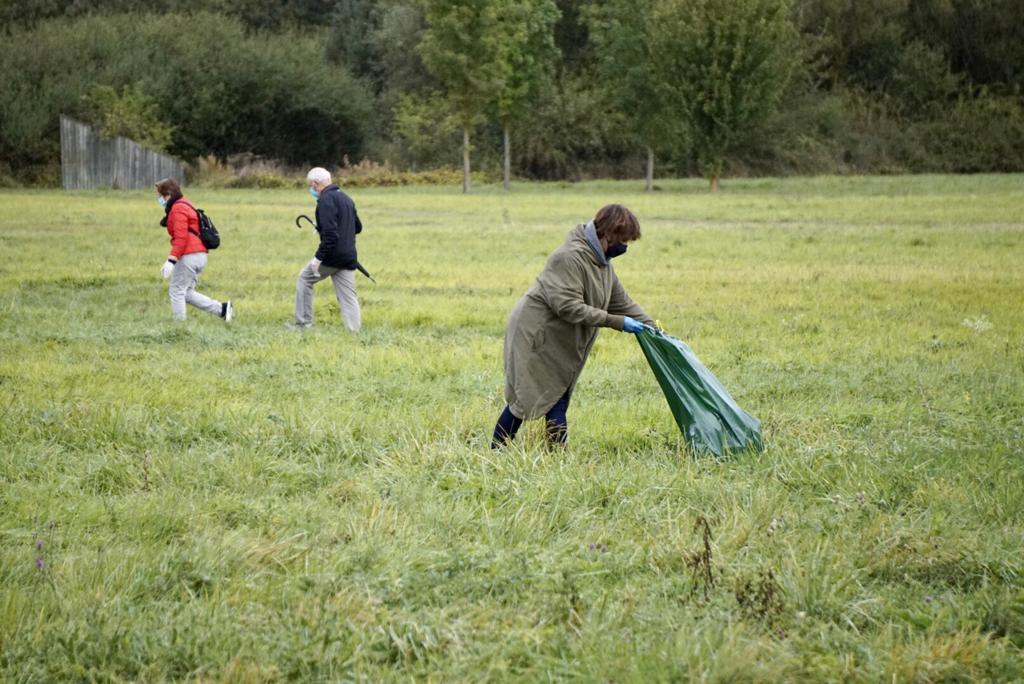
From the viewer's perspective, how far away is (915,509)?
6098 mm

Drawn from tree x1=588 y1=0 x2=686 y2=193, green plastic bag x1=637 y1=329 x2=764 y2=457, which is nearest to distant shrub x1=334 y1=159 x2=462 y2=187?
tree x1=588 y1=0 x2=686 y2=193

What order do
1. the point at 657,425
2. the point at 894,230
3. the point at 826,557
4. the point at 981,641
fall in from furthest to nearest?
1. the point at 894,230
2. the point at 657,425
3. the point at 826,557
4. the point at 981,641

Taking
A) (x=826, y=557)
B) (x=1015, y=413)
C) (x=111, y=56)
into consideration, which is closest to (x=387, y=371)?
(x=1015, y=413)

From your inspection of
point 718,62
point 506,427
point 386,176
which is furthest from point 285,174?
point 506,427

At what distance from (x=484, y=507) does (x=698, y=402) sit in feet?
5.49

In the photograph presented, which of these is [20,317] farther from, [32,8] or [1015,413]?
[32,8]

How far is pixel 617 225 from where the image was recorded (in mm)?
6992

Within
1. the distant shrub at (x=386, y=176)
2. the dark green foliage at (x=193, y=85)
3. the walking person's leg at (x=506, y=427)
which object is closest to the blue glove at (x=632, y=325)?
the walking person's leg at (x=506, y=427)

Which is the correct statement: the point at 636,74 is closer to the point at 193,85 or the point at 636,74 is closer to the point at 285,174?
the point at 285,174

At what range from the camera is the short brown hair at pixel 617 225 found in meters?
7.00

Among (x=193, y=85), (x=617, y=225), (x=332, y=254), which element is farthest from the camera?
(x=193, y=85)

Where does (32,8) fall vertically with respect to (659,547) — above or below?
above

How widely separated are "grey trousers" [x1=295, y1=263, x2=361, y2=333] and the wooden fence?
39.1 meters

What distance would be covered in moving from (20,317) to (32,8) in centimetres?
5931
